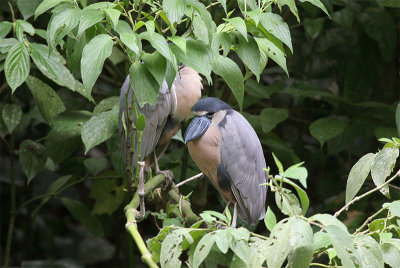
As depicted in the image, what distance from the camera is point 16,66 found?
153cm

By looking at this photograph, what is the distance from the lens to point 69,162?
2664mm

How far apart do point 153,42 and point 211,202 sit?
1650 millimetres

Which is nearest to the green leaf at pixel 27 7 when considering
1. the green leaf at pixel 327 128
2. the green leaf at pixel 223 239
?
the green leaf at pixel 327 128

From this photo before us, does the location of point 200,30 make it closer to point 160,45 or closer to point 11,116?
point 160,45

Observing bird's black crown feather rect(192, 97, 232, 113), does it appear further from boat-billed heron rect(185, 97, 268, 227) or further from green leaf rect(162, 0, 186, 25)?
green leaf rect(162, 0, 186, 25)

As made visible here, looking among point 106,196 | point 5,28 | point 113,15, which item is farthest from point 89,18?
point 106,196

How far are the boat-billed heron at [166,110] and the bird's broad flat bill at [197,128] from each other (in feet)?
0.81

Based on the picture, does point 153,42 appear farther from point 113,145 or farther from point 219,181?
point 113,145

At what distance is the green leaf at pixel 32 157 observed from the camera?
6.95 feet

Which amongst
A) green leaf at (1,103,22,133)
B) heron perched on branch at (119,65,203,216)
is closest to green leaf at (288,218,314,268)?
heron perched on branch at (119,65,203,216)

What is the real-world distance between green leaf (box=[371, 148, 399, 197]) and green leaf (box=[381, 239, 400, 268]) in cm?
16

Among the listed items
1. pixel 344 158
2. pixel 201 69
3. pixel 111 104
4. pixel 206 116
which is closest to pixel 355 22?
pixel 344 158

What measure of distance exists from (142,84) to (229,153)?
528 millimetres

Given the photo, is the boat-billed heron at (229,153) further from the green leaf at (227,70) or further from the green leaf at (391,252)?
the green leaf at (391,252)
